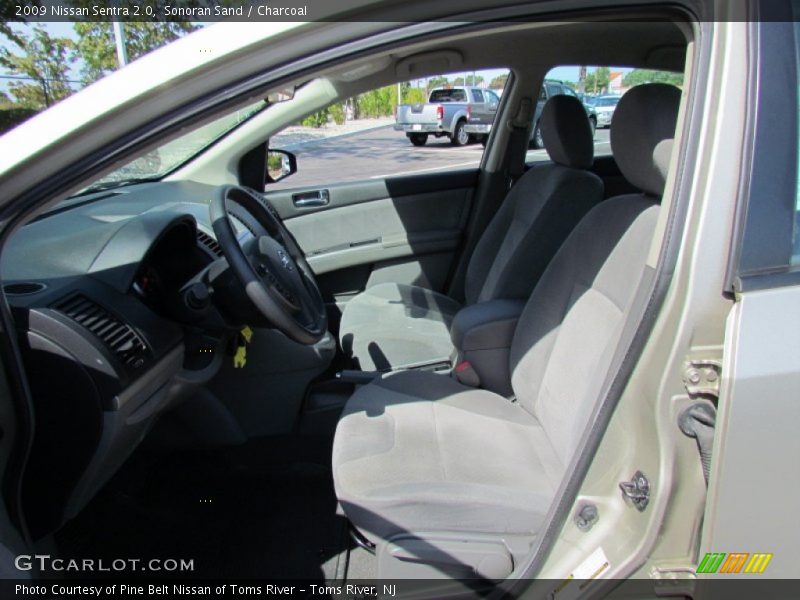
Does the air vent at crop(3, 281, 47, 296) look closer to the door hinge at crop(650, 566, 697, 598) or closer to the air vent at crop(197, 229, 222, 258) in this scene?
the air vent at crop(197, 229, 222, 258)

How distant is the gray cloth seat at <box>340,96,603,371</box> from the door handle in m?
0.57

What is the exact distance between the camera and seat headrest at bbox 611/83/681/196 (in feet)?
4.47

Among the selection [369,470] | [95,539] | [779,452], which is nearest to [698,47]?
[779,452]

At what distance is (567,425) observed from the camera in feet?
5.18

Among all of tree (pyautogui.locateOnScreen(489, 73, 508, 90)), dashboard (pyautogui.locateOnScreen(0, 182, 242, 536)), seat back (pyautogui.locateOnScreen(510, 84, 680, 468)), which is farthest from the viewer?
tree (pyautogui.locateOnScreen(489, 73, 508, 90))

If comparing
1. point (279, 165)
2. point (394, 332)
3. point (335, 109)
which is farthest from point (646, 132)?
point (279, 165)

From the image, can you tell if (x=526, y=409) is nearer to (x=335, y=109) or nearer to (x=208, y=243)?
(x=208, y=243)

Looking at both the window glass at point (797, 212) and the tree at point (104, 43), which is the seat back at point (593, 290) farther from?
the tree at point (104, 43)

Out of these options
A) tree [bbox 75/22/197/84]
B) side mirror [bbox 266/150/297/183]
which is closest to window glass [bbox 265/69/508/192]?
tree [bbox 75/22/197/84]

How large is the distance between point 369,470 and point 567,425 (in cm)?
54

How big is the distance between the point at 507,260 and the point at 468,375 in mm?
592

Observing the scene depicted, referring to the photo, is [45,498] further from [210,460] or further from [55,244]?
[210,460]

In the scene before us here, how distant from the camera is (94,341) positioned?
1335 millimetres

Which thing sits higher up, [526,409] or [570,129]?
[570,129]
